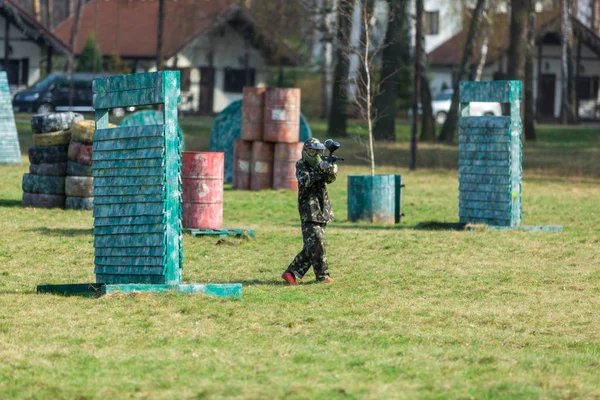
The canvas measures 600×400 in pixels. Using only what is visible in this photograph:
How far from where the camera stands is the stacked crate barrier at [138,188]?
35.0 feet

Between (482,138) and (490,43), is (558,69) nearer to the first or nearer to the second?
(490,43)

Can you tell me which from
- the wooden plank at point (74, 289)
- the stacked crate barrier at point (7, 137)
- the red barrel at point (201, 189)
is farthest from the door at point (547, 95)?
the wooden plank at point (74, 289)

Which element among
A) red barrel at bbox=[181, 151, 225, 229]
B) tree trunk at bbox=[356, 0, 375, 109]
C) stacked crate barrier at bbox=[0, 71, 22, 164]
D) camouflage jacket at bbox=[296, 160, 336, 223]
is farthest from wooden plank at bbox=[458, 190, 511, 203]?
stacked crate barrier at bbox=[0, 71, 22, 164]

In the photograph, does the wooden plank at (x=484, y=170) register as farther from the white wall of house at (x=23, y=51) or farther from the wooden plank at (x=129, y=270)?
the white wall of house at (x=23, y=51)

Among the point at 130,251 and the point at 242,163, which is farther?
the point at 242,163

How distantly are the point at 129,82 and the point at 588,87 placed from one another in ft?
193

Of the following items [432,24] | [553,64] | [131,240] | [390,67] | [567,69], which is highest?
[432,24]

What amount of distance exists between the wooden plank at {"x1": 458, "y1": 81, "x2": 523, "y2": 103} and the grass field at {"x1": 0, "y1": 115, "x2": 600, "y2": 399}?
200 cm

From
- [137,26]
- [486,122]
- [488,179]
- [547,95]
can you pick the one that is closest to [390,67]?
[486,122]

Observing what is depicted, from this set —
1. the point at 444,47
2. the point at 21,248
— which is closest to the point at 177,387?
the point at 21,248

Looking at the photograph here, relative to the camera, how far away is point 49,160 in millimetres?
18594

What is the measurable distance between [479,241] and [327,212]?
4652mm

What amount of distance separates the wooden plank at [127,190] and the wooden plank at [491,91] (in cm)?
776

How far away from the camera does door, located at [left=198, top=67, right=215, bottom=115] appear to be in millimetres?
60016
